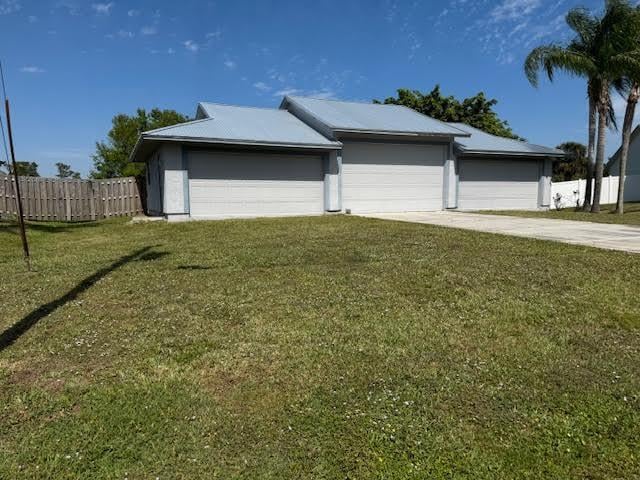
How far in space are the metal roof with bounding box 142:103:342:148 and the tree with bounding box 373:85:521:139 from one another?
18260mm

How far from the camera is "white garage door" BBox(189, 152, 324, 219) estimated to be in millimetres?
14000

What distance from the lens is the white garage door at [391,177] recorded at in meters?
16.2

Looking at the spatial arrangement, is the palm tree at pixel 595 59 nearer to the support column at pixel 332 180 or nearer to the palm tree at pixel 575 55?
the palm tree at pixel 575 55

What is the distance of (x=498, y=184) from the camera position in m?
19.1

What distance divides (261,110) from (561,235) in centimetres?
1318

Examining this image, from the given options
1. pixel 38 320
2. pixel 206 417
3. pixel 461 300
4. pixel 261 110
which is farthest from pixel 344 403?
pixel 261 110

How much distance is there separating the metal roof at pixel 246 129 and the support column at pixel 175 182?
636mm

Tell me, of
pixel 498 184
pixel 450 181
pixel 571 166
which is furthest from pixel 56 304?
pixel 571 166

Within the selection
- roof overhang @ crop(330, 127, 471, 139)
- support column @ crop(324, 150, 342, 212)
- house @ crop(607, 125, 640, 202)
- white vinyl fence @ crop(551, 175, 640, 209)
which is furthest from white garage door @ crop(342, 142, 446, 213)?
house @ crop(607, 125, 640, 202)

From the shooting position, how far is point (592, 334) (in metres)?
3.75

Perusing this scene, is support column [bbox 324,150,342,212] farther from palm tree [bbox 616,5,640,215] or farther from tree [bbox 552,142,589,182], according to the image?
tree [bbox 552,142,589,182]

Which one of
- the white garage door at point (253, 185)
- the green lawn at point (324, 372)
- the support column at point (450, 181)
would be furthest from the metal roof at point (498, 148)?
the green lawn at point (324, 372)

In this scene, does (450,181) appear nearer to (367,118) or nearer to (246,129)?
(367,118)

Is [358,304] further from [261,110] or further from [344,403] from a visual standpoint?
[261,110]
